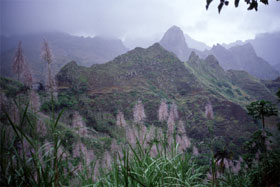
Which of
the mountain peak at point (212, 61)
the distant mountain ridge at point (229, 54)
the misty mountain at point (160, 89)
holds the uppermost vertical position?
the distant mountain ridge at point (229, 54)

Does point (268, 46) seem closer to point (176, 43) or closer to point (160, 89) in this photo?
point (176, 43)

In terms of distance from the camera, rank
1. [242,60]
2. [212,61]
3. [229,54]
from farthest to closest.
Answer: [229,54] → [242,60] → [212,61]

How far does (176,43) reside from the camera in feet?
544

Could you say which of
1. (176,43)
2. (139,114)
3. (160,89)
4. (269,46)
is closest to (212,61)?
(160,89)

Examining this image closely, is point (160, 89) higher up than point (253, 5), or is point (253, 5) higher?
point (253, 5)

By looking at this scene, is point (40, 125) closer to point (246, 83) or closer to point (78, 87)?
point (78, 87)

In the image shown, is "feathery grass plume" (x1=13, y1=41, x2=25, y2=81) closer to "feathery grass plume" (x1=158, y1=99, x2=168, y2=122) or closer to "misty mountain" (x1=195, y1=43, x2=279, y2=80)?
"feathery grass plume" (x1=158, y1=99, x2=168, y2=122)

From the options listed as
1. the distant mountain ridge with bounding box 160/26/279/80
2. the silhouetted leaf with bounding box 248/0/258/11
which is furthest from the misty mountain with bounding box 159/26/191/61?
the silhouetted leaf with bounding box 248/0/258/11

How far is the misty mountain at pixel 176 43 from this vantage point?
162 meters

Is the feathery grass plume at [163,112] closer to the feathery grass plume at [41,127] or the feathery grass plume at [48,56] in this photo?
the feathery grass plume at [48,56]

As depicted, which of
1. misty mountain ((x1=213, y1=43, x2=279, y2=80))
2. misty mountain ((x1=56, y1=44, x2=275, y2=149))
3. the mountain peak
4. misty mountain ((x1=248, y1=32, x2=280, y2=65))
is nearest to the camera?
misty mountain ((x1=56, y1=44, x2=275, y2=149))

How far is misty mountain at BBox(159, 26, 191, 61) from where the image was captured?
162500 millimetres

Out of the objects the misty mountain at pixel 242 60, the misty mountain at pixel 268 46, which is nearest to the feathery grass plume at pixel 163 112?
the misty mountain at pixel 242 60

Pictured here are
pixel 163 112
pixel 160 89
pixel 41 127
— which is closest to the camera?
pixel 41 127
